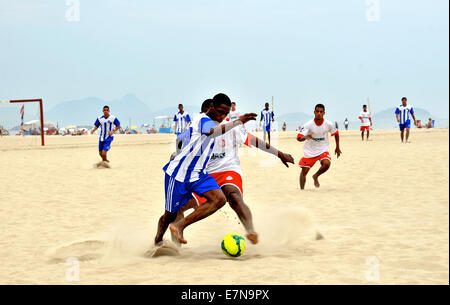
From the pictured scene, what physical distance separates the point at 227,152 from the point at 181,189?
1153mm

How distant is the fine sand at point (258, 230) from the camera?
484cm

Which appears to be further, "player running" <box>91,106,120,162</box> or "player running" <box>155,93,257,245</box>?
"player running" <box>91,106,120,162</box>

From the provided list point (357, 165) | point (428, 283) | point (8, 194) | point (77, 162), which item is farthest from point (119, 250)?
point (77, 162)

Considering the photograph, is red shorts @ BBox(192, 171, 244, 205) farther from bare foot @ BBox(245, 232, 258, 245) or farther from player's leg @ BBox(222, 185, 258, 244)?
bare foot @ BBox(245, 232, 258, 245)

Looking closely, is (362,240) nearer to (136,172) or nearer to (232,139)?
(232,139)

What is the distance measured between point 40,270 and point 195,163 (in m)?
1.68

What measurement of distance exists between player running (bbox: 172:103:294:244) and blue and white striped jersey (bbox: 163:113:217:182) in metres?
0.46

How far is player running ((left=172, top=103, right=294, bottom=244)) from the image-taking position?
6.02m

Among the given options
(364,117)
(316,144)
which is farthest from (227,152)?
(364,117)

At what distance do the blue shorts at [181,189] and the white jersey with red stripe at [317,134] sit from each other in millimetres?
5723

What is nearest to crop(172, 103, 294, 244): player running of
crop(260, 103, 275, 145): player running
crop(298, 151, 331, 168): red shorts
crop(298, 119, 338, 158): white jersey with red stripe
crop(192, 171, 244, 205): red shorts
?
crop(192, 171, 244, 205): red shorts

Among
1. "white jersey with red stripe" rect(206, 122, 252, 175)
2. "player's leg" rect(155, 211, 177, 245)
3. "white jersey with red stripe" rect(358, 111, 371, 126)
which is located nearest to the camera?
"player's leg" rect(155, 211, 177, 245)

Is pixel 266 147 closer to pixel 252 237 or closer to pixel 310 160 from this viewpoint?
pixel 252 237

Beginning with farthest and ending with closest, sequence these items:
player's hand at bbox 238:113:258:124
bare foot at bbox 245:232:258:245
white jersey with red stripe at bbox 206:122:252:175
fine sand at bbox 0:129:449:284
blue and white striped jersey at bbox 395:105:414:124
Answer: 1. blue and white striped jersey at bbox 395:105:414:124
2. white jersey with red stripe at bbox 206:122:252:175
3. bare foot at bbox 245:232:258:245
4. player's hand at bbox 238:113:258:124
5. fine sand at bbox 0:129:449:284
